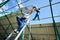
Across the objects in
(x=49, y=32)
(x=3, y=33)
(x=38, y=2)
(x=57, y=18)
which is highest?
(x=38, y=2)

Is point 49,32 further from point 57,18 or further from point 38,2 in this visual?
point 38,2

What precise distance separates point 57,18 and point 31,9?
90.4 inches

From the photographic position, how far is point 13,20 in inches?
385

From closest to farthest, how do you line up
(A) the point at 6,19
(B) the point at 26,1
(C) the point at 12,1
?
(B) the point at 26,1 < (C) the point at 12,1 < (A) the point at 6,19

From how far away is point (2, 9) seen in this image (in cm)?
990

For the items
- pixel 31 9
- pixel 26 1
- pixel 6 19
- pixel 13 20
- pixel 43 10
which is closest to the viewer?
pixel 31 9

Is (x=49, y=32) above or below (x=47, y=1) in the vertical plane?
below

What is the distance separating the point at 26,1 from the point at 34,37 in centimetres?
172

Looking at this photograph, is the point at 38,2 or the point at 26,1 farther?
the point at 26,1

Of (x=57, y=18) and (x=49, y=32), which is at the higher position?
(x=57, y=18)

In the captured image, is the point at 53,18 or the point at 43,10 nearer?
the point at 53,18

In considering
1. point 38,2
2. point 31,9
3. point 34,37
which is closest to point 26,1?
point 38,2

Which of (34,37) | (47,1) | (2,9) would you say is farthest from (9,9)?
(47,1)

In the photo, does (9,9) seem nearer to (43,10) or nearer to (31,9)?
(43,10)
